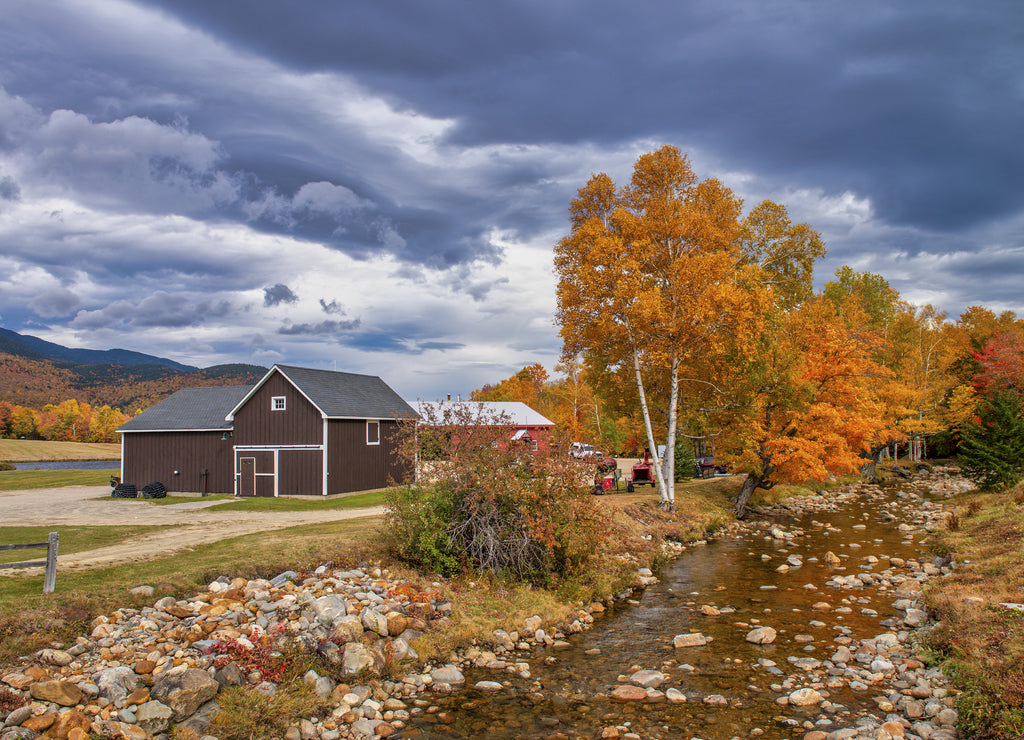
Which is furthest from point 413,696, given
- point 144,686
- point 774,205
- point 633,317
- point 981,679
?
point 774,205

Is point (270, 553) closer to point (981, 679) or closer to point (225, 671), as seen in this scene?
point (225, 671)

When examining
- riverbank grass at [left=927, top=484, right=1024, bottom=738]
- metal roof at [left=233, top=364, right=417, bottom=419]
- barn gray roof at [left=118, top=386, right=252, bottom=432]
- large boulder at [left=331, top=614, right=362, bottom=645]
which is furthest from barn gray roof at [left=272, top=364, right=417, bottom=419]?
riverbank grass at [left=927, top=484, right=1024, bottom=738]

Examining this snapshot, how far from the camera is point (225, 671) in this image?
333 inches

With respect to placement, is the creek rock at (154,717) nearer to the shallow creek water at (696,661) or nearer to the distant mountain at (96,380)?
the shallow creek water at (696,661)

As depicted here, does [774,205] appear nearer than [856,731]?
No

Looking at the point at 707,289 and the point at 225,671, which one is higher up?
the point at 707,289

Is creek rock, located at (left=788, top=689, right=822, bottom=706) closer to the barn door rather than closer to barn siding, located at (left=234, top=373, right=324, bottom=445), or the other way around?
barn siding, located at (left=234, top=373, right=324, bottom=445)

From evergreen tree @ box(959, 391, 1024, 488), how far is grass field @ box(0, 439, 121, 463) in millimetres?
87948

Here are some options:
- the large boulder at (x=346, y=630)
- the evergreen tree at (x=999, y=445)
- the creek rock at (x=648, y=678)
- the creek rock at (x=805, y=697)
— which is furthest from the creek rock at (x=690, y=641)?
the evergreen tree at (x=999, y=445)

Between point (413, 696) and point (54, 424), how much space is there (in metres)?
123

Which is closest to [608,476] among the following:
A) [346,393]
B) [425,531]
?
[346,393]

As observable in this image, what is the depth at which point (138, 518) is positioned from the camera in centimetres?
2259

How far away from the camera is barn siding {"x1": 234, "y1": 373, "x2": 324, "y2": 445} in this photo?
30.7m

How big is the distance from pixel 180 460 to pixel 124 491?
305 centimetres
